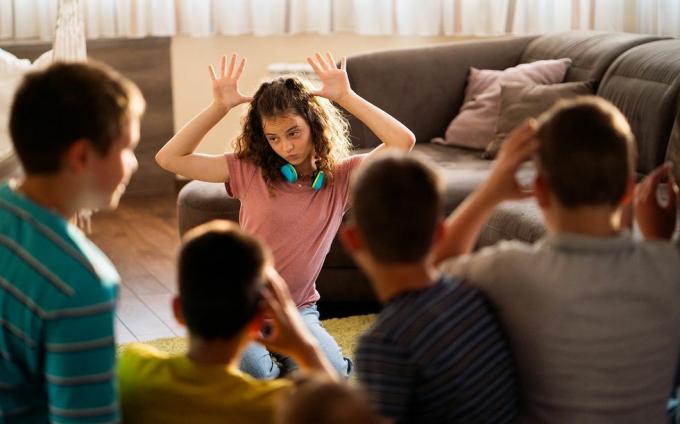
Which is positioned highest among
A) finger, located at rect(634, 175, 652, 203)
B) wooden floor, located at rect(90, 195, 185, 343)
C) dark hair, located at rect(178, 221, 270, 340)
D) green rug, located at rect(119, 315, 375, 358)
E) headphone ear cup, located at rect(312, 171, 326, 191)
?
finger, located at rect(634, 175, 652, 203)

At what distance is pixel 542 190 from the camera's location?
1603mm

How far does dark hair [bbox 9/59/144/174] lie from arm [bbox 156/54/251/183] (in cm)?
115

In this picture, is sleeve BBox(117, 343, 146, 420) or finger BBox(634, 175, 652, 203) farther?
finger BBox(634, 175, 652, 203)

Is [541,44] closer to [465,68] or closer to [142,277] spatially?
[465,68]

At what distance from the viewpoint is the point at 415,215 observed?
4.91 feet

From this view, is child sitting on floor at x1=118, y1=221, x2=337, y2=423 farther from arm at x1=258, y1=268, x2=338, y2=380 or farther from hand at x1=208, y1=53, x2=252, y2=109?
hand at x1=208, y1=53, x2=252, y2=109

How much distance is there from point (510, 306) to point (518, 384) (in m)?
0.13

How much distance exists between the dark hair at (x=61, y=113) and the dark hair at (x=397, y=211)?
38cm

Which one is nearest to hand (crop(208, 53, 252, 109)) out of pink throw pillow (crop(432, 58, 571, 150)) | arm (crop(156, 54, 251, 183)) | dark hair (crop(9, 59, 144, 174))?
arm (crop(156, 54, 251, 183))

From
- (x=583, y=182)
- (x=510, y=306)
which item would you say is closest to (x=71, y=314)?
(x=510, y=306)

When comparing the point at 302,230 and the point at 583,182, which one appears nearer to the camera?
the point at 583,182

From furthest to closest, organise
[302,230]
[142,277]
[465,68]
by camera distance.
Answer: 1. [465,68]
2. [142,277]
3. [302,230]

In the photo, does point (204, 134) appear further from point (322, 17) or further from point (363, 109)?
point (322, 17)

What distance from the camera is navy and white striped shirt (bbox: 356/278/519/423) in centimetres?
145
